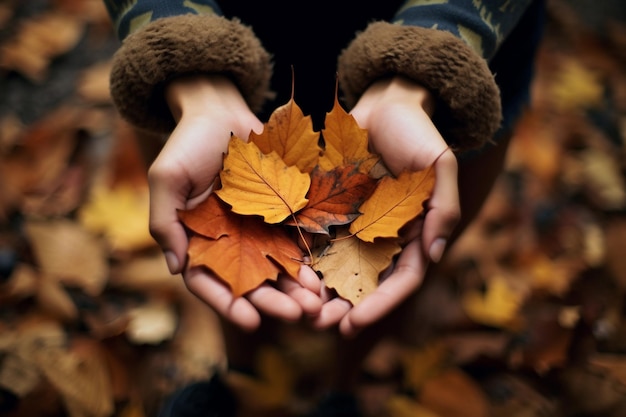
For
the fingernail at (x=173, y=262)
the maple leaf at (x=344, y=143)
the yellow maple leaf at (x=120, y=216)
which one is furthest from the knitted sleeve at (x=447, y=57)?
the yellow maple leaf at (x=120, y=216)

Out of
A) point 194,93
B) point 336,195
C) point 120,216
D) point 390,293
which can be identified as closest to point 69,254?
point 120,216

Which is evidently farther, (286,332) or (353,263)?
(286,332)

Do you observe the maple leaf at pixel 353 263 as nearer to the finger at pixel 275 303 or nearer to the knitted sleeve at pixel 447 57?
the finger at pixel 275 303

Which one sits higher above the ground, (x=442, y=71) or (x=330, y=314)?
(x=442, y=71)

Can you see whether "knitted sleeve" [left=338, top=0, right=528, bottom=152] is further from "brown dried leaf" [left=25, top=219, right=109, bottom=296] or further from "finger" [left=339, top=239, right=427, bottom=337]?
"brown dried leaf" [left=25, top=219, right=109, bottom=296]

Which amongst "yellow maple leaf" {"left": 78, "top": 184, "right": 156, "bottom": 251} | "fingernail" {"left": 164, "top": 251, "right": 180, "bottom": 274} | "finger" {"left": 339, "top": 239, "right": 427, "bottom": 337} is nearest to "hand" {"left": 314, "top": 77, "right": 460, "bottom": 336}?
"finger" {"left": 339, "top": 239, "right": 427, "bottom": 337}

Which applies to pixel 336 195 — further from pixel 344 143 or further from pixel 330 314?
pixel 330 314

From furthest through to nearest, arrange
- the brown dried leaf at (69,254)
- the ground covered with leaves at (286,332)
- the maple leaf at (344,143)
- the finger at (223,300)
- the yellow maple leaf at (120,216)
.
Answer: the yellow maple leaf at (120,216), the brown dried leaf at (69,254), the ground covered with leaves at (286,332), the maple leaf at (344,143), the finger at (223,300)
